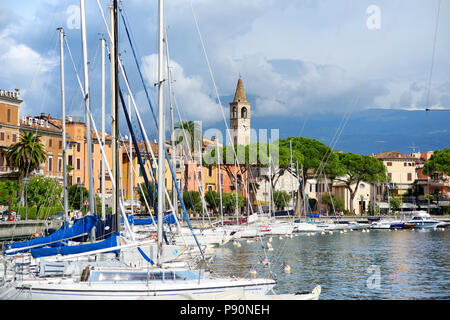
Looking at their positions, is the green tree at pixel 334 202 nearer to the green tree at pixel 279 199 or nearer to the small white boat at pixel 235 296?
the green tree at pixel 279 199

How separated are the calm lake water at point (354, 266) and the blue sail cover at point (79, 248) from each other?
5842mm

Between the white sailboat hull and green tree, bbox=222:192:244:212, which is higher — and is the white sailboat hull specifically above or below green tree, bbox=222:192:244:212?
below

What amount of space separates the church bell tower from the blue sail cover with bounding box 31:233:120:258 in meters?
114

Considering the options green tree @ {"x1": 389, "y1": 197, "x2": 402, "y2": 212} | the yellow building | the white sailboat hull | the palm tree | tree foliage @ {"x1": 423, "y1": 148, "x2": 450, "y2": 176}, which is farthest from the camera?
the yellow building

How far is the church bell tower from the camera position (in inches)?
5384

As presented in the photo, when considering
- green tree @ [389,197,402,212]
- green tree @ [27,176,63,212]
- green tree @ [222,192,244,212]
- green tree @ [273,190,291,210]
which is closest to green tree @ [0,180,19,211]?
green tree @ [27,176,63,212]

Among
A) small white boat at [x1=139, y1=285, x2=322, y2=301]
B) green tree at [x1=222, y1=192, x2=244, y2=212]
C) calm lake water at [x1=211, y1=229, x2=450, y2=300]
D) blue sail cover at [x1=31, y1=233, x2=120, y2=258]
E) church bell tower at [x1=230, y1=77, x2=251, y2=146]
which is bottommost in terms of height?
calm lake water at [x1=211, y1=229, x2=450, y2=300]

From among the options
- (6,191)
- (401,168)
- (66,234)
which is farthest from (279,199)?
(66,234)

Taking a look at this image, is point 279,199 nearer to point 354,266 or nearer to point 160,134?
point 354,266

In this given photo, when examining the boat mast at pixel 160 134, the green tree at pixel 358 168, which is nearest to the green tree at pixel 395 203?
the green tree at pixel 358 168

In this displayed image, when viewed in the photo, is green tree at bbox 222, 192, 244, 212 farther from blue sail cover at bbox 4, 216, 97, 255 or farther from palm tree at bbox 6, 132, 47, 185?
blue sail cover at bbox 4, 216, 97, 255

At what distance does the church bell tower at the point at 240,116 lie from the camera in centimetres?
13675
